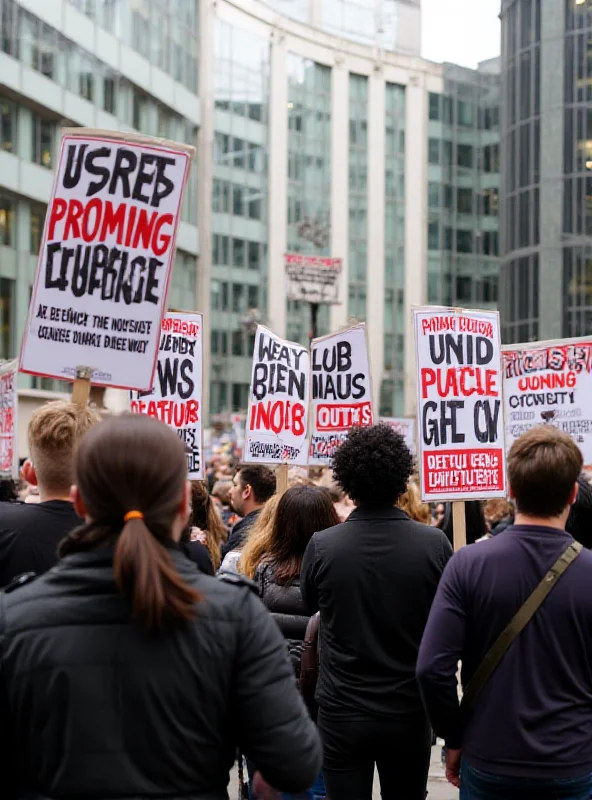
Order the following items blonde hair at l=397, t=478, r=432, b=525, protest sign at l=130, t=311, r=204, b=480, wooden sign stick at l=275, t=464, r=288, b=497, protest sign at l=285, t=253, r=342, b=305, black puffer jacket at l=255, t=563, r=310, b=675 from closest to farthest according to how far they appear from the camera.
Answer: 1. black puffer jacket at l=255, t=563, r=310, b=675
2. wooden sign stick at l=275, t=464, r=288, b=497
3. protest sign at l=130, t=311, r=204, b=480
4. blonde hair at l=397, t=478, r=432, b=525
5. protest sign at l=285, t=253, r=342, b=305

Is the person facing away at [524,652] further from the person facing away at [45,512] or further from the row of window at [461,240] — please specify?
the row of window at [461,240]

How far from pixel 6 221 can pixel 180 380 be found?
2870 centimetres

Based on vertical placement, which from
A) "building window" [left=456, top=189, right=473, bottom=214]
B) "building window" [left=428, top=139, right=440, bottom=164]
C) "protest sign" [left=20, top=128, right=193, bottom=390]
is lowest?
"protest sign" [left=20, top=128, right=193, bottom=390]

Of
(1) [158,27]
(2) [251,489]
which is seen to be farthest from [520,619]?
(1) [158,27]

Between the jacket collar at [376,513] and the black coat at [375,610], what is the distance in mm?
32

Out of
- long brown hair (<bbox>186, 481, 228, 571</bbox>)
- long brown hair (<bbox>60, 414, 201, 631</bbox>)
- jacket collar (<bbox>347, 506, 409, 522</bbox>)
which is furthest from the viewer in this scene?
long brown hair (<bbox>186, 481, 228, 571</bbox>)

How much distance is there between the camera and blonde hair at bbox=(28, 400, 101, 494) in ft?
13.0

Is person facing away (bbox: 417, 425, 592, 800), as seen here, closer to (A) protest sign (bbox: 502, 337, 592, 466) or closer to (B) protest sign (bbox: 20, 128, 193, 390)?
(B) protest sign (bbox: 20, 128, 193, 390)

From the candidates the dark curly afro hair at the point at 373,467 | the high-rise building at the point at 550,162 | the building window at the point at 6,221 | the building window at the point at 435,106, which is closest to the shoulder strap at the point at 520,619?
the dark curly afro hair at the point at 373,467

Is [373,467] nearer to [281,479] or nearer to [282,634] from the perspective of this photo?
[282,634]

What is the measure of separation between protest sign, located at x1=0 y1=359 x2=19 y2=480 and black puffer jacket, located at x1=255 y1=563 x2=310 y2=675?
19.8 feet

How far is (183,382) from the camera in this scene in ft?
27.7

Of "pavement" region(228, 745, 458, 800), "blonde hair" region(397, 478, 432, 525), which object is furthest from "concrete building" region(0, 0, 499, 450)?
"pavement" region(228, 745, 458, 800)

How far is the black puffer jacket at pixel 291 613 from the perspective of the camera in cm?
541
